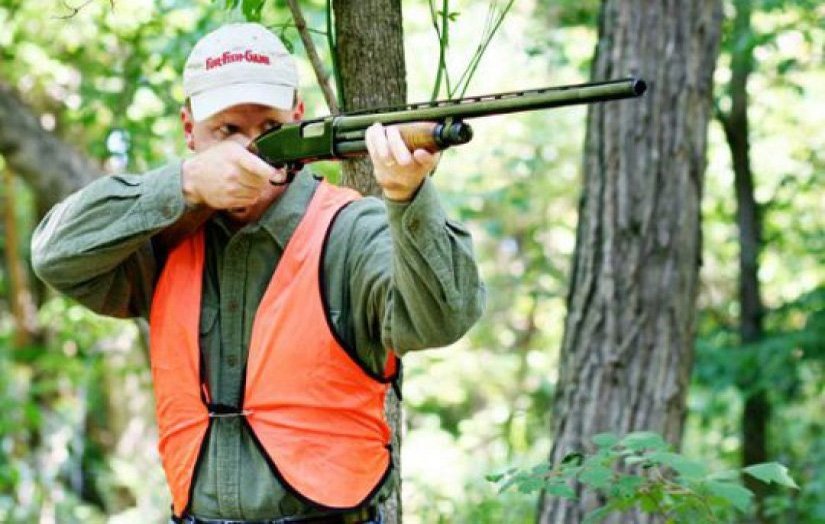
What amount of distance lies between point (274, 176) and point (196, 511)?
71cm

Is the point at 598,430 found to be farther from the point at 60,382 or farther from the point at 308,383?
the point at 60,382

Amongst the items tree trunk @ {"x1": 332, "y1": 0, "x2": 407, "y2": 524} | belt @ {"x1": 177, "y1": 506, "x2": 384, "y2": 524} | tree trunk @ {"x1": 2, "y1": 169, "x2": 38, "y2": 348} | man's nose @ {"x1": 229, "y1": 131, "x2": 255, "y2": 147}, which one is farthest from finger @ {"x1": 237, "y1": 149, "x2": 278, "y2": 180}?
tree trunk @ {"x1": 2, "y1": 169, "x2": 38, "y2": 348}

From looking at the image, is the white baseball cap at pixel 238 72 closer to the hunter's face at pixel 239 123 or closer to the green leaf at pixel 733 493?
the hunter's face at pixel 239 123

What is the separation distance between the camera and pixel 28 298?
461 inches

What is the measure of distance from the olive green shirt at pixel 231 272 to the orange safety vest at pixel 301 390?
3 centimetres

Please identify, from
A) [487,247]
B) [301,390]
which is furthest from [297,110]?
[487,247]

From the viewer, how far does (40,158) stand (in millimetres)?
6148

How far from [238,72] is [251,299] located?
45cm

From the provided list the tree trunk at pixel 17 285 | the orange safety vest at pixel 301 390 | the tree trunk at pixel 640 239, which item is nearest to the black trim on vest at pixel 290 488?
the orange safety vest at pixel 301 390

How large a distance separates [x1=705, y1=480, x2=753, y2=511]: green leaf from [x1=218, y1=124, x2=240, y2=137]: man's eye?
1.42 metres

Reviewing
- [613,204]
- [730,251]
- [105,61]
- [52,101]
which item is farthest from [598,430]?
[730,251]

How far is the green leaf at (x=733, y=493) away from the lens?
2.93 meters

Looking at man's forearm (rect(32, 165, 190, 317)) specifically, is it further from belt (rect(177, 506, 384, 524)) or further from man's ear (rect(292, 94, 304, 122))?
belt (rect(177, 506, 384, 524))

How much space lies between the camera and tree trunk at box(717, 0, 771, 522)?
7.92 metres
